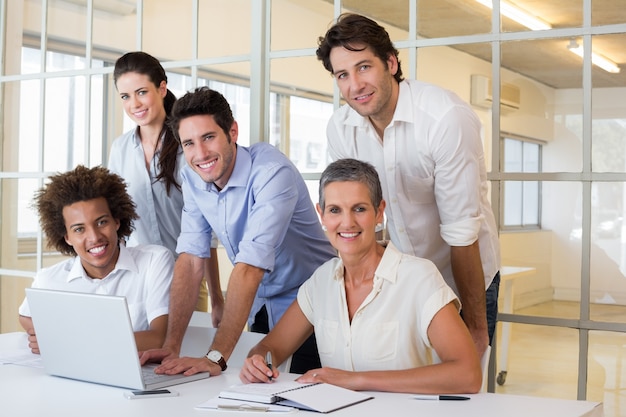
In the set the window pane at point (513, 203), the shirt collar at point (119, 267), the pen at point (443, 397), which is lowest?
the pen at point (443, 397)

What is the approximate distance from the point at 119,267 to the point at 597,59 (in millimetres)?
1529

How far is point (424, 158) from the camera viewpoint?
2.30 metres

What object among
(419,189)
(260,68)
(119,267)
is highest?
(260,68)

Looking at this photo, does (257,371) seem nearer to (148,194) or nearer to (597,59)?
(148,194)

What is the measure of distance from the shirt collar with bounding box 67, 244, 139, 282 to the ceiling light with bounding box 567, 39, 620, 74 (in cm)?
145

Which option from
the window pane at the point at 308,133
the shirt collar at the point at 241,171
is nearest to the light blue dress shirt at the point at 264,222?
the shirt collar at the point at 241,171

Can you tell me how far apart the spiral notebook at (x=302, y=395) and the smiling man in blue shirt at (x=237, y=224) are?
0.31m

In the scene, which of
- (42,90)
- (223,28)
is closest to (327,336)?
(223,28)

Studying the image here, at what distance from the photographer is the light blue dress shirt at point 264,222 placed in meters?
2.37

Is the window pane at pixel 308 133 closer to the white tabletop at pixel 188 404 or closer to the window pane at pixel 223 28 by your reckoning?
the window pane at pixel 223 28

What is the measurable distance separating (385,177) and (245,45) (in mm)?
971

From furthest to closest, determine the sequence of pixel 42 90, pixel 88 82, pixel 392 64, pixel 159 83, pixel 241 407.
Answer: pixel 42 90 → pixel 88 82 → pixel 159 83 → pixel 392 64 → pixel 241 407

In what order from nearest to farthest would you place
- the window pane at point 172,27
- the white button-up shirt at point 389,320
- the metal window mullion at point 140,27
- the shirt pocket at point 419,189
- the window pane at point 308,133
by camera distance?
the white button-up shirt at point 389,320
the shirt pocket at point 419,189
the window pane at point 308,133
the window pane at point 172,27
the metal window mullion at point 140,27

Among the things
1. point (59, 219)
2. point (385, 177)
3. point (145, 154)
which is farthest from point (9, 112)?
point (385, 177)
